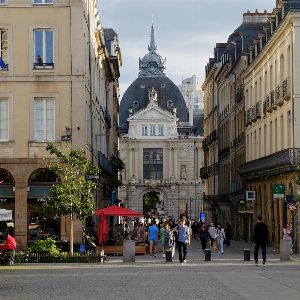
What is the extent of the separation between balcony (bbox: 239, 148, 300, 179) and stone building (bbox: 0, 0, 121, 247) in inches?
459

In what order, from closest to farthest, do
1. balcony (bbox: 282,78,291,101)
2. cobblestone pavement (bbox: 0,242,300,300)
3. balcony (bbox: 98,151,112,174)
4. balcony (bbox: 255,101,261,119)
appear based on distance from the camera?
cobblestone pavement (bbox: 0,242,300,300)
balcony (bbox: 282,78,291,101)
balcony (bbox: 98,151,112,174)
balcony (bbox: 255,101,261,119)

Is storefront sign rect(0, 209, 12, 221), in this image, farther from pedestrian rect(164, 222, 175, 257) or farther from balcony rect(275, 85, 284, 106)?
balcony rect(275, 85, 284, 106)

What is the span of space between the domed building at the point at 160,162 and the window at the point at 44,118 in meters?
127

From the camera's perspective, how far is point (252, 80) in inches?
2854

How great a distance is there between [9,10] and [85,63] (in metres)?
4.36

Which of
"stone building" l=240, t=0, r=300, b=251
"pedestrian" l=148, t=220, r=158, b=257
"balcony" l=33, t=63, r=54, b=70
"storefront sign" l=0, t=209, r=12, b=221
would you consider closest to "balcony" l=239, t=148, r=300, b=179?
"stone building" l=240, t=0, r=300, b=251

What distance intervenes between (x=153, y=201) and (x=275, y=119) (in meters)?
130

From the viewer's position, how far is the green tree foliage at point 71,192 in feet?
138

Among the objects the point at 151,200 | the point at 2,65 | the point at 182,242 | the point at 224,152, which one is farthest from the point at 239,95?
the point at 151,200

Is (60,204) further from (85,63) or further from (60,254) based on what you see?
(85,63)

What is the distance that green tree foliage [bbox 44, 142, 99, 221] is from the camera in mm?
42188

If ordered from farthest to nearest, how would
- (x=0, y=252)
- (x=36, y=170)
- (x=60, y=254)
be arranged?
(x=36, y=170) → (x=60, y=254) → (x=0, y=252)

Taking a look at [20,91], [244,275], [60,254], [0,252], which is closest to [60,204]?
[60,254]

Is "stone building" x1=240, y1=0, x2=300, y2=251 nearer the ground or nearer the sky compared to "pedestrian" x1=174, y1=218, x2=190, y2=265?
nearer the sky
